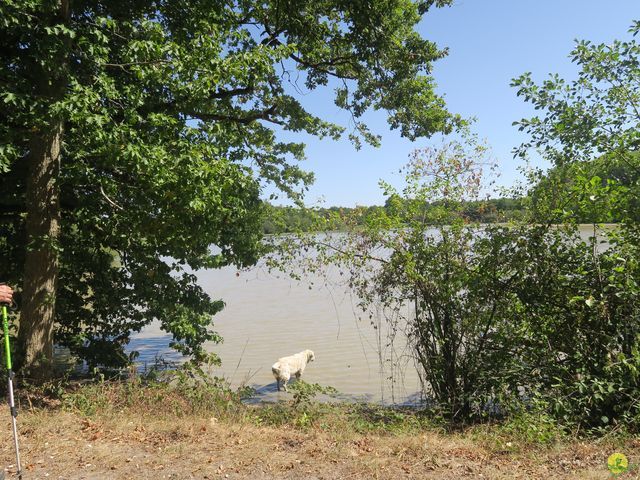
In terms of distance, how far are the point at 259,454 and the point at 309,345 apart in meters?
9.21

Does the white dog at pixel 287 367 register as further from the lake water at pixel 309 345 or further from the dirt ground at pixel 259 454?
the dirt ground at pixel 259 454

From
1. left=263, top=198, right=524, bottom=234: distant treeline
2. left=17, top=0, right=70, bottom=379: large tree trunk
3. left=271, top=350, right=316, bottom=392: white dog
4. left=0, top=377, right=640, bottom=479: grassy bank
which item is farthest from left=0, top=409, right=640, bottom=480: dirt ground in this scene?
left=271, top=350, right=316, bottom=392: white dog

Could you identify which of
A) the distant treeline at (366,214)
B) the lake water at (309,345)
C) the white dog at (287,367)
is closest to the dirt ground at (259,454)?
the lake water at (309,345)

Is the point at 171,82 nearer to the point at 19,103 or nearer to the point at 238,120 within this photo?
the point at 19,103

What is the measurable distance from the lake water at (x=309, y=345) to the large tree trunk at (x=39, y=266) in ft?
11.6

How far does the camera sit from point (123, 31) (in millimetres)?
7562

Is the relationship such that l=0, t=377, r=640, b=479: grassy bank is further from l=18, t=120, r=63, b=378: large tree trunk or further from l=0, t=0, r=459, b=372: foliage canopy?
l=0, t=0, r=459, b=372: foliage canopy

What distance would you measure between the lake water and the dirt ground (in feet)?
8.92

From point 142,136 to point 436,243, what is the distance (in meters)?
4.32

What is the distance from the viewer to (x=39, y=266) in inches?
291

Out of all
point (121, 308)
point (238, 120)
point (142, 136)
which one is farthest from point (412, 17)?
point (121, 308)

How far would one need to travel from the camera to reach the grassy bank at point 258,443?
462cm

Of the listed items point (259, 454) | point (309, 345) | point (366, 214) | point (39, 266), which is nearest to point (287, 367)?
point (309, 345)

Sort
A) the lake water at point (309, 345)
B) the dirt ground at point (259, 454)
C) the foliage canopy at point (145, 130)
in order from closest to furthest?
the dirt ground at point (259, 454) < the foliage canopy at point (145, 130) < the lake water at point (309, 345)
